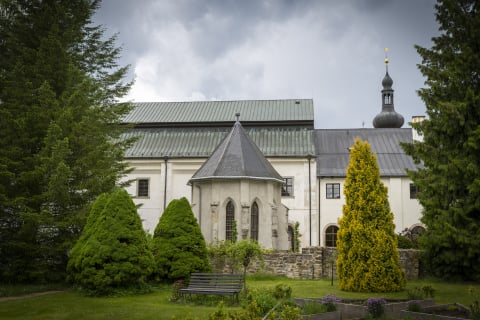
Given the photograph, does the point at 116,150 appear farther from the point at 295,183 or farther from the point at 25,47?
the point at 295,183

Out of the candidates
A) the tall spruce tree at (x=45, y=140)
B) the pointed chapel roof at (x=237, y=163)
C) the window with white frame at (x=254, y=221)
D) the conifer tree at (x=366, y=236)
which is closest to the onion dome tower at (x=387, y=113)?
the pointed chapel roof at (x=237, y=163)

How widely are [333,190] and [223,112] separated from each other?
10.9 metres

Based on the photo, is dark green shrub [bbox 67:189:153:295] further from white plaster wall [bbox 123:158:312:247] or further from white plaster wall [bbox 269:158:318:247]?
white plaster wall [bbox 269:158:318:247]

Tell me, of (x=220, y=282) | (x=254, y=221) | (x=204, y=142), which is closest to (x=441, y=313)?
(x=220, y=282)

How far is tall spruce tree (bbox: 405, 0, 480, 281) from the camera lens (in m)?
16.3

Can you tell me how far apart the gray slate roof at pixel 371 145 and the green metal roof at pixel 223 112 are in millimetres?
2378

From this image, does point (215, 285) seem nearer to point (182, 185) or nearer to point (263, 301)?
point (263, 301)

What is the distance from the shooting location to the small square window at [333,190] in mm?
33031

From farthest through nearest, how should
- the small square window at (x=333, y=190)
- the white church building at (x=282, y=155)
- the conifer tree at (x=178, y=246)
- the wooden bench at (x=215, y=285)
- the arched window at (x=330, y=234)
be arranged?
the small square window at (x=333, y=190), the arched window at (x=330, y=234), the white church building at (x=282, y=155), the conifer tree at (x=178, y=246), the wooden bench at (x=215, y=285)

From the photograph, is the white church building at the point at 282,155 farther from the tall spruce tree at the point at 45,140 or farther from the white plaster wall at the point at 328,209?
the tall spruce tree at the point at 45,140

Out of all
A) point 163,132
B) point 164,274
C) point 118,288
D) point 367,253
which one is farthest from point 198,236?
point 163,132

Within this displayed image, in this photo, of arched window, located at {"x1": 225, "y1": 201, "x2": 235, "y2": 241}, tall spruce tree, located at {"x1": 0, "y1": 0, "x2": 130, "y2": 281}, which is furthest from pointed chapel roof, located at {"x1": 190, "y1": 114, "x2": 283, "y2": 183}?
tall spruce tree, located at {"x1": 0, "y1": 0, "x2": 130, "y2": 281}

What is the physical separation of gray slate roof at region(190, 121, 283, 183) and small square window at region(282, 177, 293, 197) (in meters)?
8.32

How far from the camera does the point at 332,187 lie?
33219 millimetres
